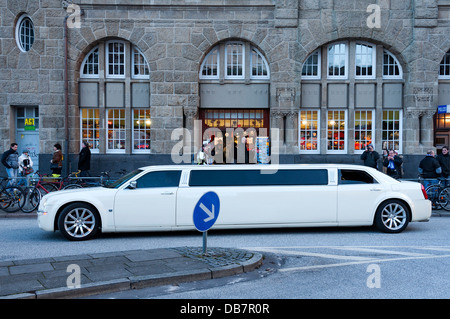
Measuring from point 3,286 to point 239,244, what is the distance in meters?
4.40

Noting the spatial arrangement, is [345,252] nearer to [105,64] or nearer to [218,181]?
[218,181]

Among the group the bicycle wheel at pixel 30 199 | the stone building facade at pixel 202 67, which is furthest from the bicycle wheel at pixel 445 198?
the bicycle wheel at pixel 30 199

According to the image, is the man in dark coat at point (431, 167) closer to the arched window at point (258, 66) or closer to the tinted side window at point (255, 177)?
the tinted side window at point (255, 177)

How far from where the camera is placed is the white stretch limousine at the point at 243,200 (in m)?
9.44

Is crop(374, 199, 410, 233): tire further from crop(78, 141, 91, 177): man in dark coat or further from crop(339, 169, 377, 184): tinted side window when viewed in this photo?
crop(78, 141, 91, 177): man in dark coat

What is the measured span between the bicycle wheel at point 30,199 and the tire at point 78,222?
458 cm

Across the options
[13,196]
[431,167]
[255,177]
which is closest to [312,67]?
[431,167]

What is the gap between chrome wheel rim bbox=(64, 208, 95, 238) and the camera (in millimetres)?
9359

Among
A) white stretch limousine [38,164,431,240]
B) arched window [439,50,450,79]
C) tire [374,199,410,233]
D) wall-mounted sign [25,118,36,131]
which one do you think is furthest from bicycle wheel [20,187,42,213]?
arched window [439,50,450,79]

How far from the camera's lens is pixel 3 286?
570 cm

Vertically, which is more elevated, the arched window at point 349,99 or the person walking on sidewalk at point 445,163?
the arched window at point 349,99

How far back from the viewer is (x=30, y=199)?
13.4 metres

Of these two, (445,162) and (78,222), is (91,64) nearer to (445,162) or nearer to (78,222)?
(78,222)
